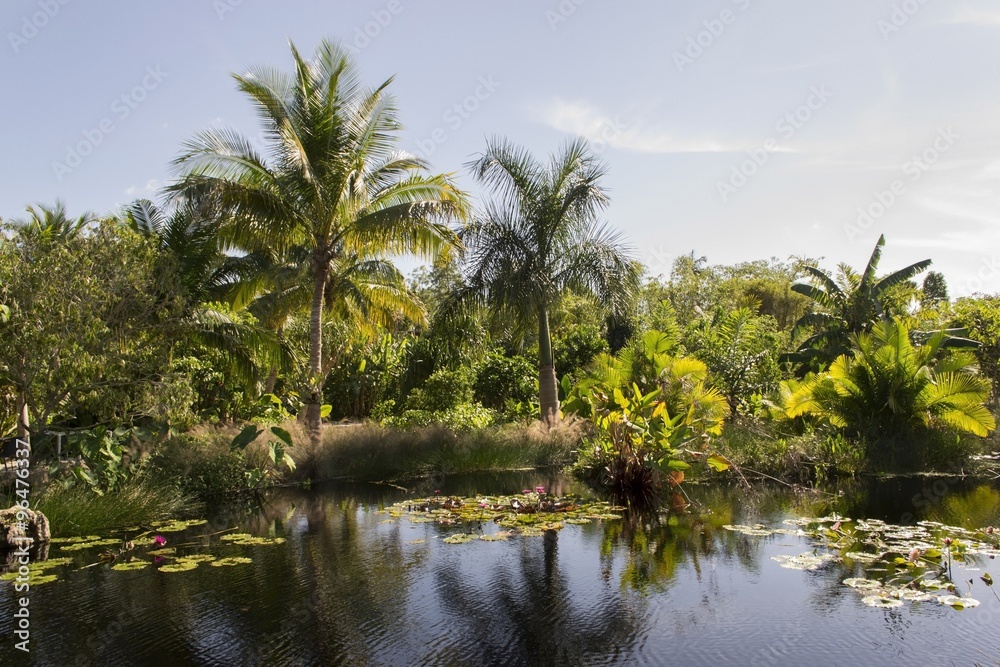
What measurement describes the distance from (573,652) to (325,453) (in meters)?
10.8

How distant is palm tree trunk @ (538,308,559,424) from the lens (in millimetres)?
17922

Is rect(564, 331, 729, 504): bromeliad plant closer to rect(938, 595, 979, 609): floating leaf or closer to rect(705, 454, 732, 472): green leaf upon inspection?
rect(705, 454, 732, 472): green leaf

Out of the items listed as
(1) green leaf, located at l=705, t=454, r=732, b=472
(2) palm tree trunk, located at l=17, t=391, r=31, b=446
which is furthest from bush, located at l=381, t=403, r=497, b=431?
(2) palm tree trunk, located at l=17, t=391, r=31, b=446

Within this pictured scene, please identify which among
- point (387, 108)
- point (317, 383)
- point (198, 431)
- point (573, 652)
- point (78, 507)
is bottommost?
point (573, 652)

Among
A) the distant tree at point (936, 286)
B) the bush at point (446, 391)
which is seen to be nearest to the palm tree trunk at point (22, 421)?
the bush at point (446, 391)

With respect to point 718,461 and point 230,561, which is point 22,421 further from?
point 718,461

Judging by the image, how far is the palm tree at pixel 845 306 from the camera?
2091 centimetres

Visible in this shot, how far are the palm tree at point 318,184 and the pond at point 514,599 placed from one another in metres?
6.76

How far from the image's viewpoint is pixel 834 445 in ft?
46.3

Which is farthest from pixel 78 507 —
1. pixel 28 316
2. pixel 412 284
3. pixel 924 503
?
pixel 412 284

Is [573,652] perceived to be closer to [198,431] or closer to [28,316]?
[28,316]

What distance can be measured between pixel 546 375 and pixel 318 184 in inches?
290

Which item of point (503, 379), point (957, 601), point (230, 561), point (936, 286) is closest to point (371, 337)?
point (503, 379)

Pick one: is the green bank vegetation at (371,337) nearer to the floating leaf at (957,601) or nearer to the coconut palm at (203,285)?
the coconut palm at (203,285)
